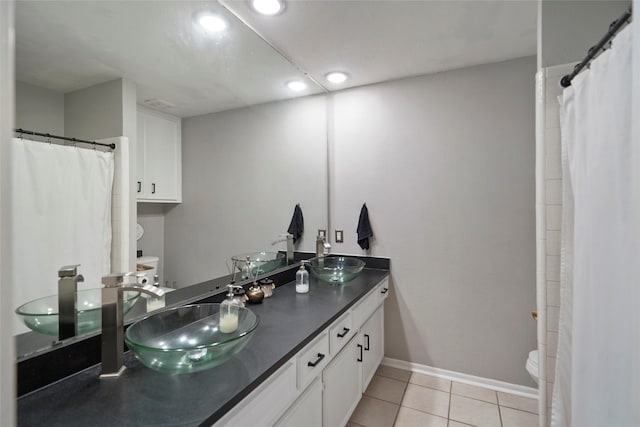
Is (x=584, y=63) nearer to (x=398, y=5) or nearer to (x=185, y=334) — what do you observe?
(x=398, y=5)

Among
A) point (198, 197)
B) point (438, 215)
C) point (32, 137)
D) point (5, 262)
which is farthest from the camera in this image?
point (438, 215)

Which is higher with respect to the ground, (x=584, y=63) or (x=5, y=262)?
(x=584, y=63)

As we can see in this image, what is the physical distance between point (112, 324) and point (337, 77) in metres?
2.28

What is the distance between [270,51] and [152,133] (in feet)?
3.64

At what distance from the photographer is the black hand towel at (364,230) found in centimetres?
258

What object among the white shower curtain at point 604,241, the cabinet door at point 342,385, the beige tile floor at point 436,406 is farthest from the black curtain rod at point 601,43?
the beige tile floor at point 436,406

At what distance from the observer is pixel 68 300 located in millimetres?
956

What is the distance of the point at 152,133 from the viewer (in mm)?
1317

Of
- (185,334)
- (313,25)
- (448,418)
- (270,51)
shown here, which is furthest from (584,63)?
(448,418)

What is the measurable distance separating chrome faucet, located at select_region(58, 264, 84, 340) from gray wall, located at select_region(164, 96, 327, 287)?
0.45m

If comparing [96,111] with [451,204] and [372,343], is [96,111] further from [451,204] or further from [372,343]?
[451,204]

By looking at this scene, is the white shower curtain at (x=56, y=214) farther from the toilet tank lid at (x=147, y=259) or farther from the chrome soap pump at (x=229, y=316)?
the chrome soap pump at (x=229, y=316)

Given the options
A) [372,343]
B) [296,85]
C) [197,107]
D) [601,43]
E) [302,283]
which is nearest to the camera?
[601,43]

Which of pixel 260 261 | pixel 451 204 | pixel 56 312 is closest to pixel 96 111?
pixel 56 312
